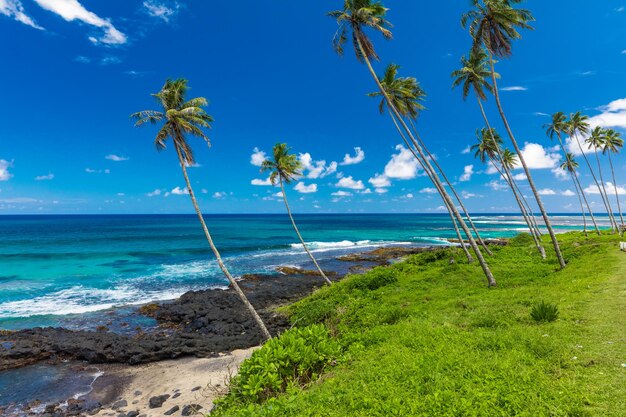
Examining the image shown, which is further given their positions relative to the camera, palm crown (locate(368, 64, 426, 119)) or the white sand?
palm crown (locate(368, 64, 426, 119))

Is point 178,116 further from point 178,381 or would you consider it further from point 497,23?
point 497,23

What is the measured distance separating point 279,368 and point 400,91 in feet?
70.0

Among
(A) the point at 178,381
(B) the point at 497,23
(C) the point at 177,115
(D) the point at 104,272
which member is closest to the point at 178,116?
(C) the point at 177,115

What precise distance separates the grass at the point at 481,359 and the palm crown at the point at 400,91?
15.1m

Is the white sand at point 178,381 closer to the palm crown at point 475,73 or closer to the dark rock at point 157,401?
the dark rock at point 157,401

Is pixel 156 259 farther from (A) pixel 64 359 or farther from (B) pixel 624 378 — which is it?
(B) pixel 624 378

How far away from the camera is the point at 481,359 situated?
7848mm

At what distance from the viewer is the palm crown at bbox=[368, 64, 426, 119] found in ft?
79.3

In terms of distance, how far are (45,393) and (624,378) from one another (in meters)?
19.4

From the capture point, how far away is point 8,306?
26016 mm

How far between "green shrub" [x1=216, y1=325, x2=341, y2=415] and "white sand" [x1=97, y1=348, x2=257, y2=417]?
2311 mm

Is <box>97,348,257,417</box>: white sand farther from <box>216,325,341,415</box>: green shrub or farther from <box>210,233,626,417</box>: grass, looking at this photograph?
<box>210,233,626,417</box>: grass

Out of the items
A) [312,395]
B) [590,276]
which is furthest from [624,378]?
[590,276]

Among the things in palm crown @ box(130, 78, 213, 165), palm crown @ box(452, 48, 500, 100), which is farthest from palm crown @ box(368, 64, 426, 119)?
palm crown @ box(130, 78, 213, 165)
